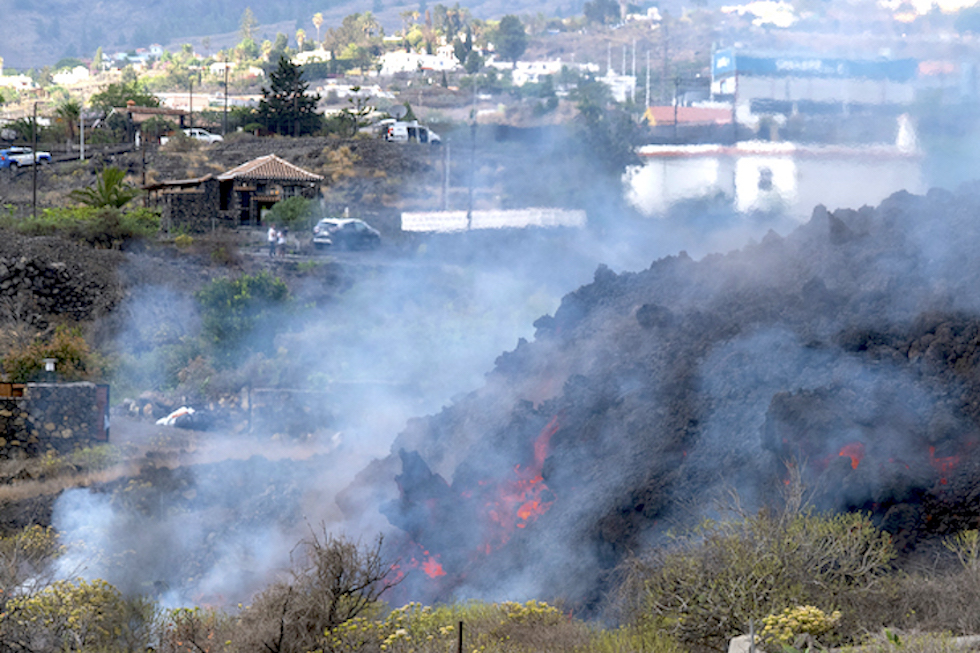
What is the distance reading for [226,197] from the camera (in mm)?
48438

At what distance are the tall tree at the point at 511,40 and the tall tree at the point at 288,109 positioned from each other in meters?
56.9

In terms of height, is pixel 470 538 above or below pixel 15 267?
below

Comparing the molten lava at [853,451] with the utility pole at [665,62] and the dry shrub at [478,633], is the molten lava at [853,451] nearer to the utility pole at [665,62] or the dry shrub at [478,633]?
the dry shrub at [478,633]

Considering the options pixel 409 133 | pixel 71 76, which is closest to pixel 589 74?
pixel 409 133

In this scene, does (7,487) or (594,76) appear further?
(594,76)

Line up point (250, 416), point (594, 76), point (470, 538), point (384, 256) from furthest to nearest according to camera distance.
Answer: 1. point (594, 76)
2. point (384, 256)
3. point (250, 416)
4. point (470, 538)

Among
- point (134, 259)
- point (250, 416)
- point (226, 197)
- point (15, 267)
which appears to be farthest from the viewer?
point (226, 197)

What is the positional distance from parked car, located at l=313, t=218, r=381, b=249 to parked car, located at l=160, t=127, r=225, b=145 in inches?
1043

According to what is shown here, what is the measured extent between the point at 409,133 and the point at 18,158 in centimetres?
2351

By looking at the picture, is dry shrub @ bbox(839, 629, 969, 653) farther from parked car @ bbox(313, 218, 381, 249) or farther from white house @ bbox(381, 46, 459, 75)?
white house @ bbox(381, 46, 459, 75)

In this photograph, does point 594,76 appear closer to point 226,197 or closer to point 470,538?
point 226,197

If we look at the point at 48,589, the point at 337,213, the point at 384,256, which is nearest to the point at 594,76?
the point at 337,213

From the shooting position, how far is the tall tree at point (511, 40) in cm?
12500

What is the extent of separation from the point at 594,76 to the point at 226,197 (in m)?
52.4
